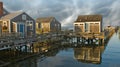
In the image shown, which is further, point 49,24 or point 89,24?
point 49,24

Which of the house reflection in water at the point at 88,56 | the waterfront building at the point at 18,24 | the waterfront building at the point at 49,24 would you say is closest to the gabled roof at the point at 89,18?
the waterfront building at the point at 49,24

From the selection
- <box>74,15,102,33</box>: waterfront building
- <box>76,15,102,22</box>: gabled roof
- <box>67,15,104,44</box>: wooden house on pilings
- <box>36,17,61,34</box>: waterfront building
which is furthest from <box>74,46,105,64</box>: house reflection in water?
<box>36,17,61,34</box>: waterfront building

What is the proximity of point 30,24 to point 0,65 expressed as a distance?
21.2 metres

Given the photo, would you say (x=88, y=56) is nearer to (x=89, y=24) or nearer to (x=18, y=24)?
(x=18, y=24)

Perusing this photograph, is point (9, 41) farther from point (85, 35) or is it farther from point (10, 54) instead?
point (85, 35)

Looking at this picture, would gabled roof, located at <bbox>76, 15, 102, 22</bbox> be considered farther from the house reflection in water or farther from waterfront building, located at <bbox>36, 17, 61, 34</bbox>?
the house reflection in water

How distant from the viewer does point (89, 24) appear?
53.2m

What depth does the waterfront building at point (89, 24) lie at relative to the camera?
2056 inches

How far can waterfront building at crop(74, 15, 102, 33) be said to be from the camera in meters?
52.2

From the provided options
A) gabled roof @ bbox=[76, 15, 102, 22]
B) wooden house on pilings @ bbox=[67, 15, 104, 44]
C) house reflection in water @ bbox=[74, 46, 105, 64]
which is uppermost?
gabled roof @ bbox=[76, 15, 102, 22]

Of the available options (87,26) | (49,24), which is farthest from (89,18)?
(49,24)

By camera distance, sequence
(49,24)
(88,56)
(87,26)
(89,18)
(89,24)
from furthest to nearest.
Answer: (49,24)
(89,18)
(87,26)
(89,24)
(88,56)

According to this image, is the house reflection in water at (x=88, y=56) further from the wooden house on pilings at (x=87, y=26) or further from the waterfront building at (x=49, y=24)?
the waterfront building at (x=49, y=24)

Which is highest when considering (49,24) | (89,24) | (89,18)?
(89,18)
